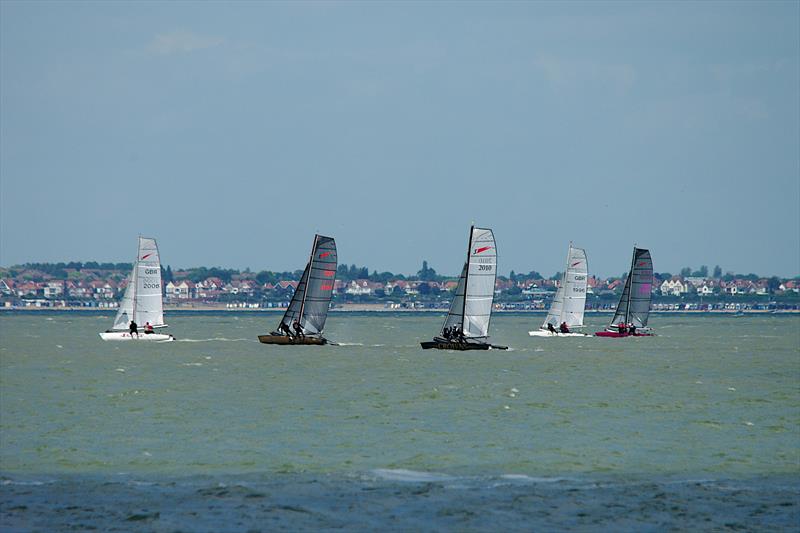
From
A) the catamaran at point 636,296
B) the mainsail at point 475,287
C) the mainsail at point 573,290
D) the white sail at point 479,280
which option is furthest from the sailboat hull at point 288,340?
the catamaran at point 636,296

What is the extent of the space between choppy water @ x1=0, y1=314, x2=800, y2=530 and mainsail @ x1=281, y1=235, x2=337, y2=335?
81.8 ft

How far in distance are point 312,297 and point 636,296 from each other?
165 ft

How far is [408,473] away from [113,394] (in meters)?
31.8

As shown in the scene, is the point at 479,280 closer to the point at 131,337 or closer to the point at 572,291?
the point at 572,291

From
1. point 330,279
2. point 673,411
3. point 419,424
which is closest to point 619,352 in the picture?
point 330,279

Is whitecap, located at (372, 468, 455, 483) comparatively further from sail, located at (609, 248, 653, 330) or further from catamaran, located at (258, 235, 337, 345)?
sail, located at (609, 248, 653, 330)

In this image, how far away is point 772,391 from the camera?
6831cm

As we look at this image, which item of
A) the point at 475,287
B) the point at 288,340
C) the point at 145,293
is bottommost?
the point at 288,340

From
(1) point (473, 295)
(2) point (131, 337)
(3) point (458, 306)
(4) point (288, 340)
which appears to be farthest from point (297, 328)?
(2) point (131, 337)

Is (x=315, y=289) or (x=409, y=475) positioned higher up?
(x=315, y=289)

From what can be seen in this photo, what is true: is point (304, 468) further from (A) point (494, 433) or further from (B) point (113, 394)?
(B) point (113, 394)

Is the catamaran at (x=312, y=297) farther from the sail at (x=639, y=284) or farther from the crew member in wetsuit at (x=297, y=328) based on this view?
the sail at (x=639, y=284)

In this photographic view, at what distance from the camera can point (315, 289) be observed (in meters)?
108

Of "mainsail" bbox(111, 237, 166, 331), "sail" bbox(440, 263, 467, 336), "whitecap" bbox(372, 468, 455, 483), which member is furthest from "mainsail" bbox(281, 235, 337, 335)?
"whitecap" bbox(372, 468, 455, 483)
